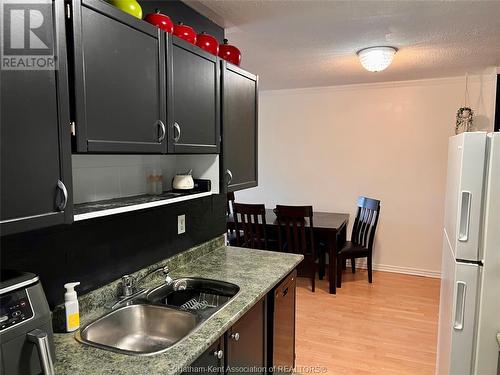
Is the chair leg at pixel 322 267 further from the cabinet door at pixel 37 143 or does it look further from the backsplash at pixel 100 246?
the cabinet door at pixel 37 143

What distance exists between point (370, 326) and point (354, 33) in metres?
2.46

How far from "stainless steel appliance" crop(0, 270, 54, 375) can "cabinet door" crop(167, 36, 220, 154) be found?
2.64 feet

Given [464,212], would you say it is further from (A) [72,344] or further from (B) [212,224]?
(A) [72,344]

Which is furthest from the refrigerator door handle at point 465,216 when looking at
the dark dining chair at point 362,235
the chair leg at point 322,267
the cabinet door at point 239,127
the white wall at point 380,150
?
the white wall at point 380,150

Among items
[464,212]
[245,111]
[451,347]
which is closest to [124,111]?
[245,111]

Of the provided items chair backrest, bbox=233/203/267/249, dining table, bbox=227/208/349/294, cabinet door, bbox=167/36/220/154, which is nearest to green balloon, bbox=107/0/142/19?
cabinet door, bbox=167/36/220/154

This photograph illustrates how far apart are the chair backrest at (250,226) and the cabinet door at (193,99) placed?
2008mm

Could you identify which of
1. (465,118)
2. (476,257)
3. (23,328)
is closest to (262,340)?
(476,257)

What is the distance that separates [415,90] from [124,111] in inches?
155

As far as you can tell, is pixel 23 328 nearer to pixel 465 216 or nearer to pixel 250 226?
pixel 465 216

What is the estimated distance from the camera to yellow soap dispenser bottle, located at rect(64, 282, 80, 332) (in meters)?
1.38

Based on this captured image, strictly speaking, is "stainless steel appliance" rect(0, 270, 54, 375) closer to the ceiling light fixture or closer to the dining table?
the ceiling light fixture

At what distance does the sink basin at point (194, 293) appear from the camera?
183 centimetres

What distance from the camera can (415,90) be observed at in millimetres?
4328
